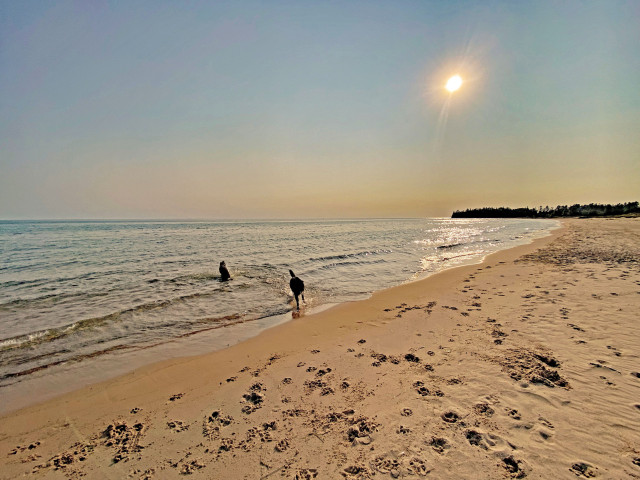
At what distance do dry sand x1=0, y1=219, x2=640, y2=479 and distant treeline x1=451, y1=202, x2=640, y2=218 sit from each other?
11228 centimetres

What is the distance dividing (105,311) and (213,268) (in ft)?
28.0

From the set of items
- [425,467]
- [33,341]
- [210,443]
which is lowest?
[33,341]

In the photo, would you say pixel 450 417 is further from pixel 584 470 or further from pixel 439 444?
pixel 584 470

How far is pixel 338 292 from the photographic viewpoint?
1266 centimetres

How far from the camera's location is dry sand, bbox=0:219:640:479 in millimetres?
3131

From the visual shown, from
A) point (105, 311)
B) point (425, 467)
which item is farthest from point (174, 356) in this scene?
point (425, 467)

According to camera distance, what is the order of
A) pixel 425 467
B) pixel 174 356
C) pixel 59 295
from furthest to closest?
1. pixel 59 295
2. pixel 174 356
3. pixel 425 467

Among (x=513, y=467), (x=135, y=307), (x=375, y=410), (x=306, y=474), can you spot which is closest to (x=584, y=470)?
(x=513, y=467)

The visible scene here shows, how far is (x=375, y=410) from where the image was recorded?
401 centimetres

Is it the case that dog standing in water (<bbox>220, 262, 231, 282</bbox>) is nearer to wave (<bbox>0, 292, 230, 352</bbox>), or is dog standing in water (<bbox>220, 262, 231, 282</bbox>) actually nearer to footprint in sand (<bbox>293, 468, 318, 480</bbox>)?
wave (<bbox>0, 292, 230, 352</bbox>)

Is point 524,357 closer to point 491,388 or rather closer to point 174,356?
point 491,388

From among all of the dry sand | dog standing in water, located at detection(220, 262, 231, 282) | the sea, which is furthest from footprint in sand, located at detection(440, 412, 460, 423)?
dog standing in water, located at detection(220, 262, 231, 282)

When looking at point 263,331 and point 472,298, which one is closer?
point 263,331

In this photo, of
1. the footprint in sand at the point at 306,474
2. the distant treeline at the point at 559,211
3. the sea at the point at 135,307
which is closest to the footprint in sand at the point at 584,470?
the footprint in sand at the point at 306,474
